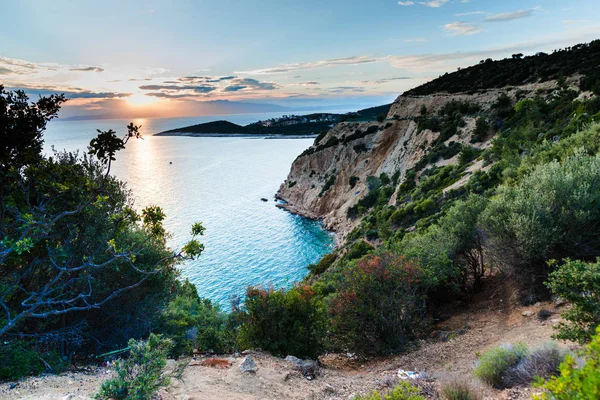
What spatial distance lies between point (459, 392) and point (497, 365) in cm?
138

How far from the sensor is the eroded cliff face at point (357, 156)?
48.9 meters

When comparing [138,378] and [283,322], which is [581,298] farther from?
[138,378]

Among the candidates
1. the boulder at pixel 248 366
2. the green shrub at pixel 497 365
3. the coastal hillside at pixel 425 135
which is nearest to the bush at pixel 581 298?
the green shrub at pixel 497 365

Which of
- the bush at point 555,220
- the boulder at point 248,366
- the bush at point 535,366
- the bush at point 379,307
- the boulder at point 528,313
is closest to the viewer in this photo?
the bush at point 535,366

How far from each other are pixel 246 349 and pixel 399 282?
586cm

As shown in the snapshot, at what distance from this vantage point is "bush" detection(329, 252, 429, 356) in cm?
1137

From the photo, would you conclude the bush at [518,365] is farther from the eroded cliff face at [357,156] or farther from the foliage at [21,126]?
the eroded cliff face at [357,156]

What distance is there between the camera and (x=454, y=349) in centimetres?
1001

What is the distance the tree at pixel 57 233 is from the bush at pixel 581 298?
9361mm

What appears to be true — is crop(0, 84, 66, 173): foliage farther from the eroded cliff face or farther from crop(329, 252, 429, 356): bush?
the eroded cliff face

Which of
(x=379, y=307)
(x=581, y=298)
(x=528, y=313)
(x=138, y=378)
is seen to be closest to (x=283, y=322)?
A: (x=379, y=307)

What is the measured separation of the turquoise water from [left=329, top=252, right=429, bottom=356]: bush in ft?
14.4

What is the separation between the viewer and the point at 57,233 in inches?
425

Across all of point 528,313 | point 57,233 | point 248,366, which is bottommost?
point 248,366
